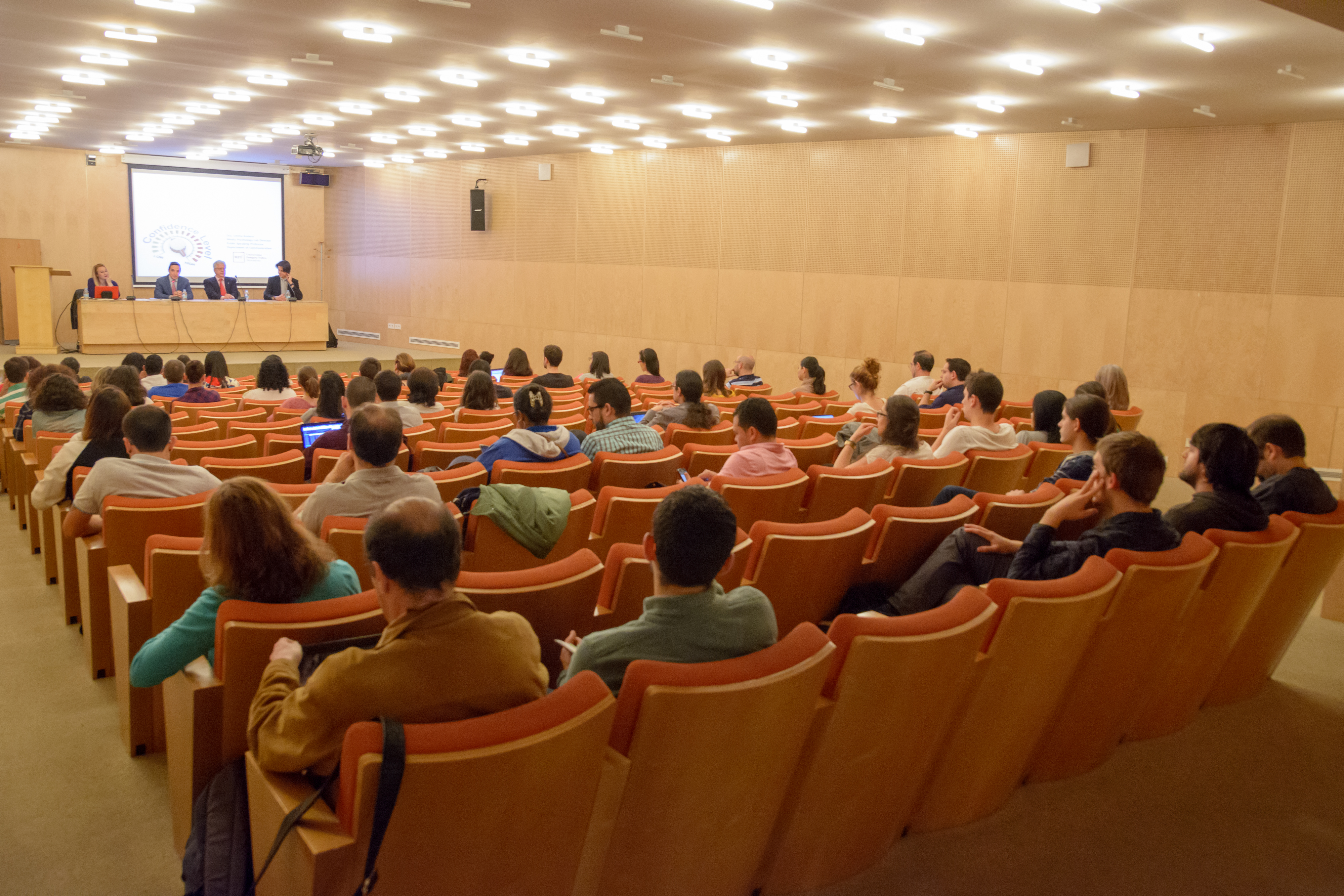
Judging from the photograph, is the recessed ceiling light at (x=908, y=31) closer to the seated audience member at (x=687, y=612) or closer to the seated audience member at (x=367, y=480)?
the seated audience member at (x=367, y=480)

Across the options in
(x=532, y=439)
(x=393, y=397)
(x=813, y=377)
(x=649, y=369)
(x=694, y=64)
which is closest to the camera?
(x=532, y=439)

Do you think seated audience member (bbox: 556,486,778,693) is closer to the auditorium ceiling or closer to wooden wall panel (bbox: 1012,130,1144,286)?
the auditorium ceiling

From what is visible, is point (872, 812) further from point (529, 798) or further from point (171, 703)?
point (171, 703)

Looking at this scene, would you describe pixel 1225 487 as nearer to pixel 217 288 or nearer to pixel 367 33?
pixel 367 33

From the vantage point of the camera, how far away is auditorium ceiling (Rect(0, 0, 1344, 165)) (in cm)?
649

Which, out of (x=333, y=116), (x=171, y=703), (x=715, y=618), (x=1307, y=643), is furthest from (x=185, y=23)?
(x=1307, y=643)

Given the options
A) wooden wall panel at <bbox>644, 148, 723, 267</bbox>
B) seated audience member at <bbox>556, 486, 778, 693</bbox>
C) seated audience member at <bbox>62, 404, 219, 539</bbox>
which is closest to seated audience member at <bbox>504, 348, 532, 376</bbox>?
wooden wall panel at <bbox>644, 148, 723, 267</bbox>

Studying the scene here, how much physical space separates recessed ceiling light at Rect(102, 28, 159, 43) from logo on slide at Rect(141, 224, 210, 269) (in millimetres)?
11536

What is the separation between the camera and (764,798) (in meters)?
2.13

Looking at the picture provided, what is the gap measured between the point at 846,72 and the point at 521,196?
969 cm

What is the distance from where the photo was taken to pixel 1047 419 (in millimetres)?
6059

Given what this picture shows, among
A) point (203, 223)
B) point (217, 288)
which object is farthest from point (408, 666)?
point (203, 223)

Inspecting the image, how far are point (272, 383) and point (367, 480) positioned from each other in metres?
5.15

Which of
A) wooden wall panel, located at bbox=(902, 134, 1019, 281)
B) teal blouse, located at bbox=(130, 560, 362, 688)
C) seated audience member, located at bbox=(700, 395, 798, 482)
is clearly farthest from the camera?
wooden wall panel, located at bbox=(902, 134, 1019, 281)
